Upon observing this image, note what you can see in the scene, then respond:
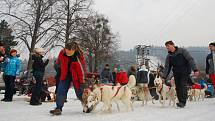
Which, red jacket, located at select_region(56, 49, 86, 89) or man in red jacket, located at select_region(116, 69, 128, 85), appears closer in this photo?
red jacket, located at select_region(56, 49, 86, 89)

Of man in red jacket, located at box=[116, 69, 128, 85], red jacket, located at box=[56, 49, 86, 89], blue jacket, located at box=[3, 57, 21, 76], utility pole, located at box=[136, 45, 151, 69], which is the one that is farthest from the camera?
utility pole, located at box=[136, 45, 151, 69]

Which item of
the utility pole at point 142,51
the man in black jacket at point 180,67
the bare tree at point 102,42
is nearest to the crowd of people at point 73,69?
the man in black jacket at point 180,67

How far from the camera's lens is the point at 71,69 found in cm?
720

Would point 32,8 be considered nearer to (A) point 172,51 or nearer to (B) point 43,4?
(B) point 43,4

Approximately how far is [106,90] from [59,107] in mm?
1033

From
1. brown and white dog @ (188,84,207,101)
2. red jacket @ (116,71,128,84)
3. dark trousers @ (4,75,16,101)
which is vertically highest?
red jacket @ (116,71,128,84)

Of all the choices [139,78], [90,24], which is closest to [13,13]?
[90,24]

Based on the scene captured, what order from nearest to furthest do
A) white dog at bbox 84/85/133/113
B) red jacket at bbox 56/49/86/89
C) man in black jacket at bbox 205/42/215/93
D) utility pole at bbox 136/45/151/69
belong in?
red jacket at bbox 56/49/86/89 < white dog at bbox 84/85/133/113 < man in black jacket at bbox 205/42/215/93 < utility pole at bbox 136/45/151/69

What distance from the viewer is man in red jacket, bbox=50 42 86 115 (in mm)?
7160

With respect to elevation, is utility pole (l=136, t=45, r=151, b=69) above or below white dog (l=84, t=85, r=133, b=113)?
above

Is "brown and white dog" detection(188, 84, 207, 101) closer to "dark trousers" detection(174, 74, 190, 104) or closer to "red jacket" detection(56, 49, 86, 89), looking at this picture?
"dark trousers" detection(174, 74, 190, 104)

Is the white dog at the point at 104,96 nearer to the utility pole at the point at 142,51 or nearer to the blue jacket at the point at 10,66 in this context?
the blue jacket at the point at 10,66

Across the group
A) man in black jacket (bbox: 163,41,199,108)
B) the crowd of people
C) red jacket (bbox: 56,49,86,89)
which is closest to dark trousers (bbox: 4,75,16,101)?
the crowd of people

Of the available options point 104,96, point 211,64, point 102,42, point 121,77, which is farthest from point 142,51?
point 104,96
